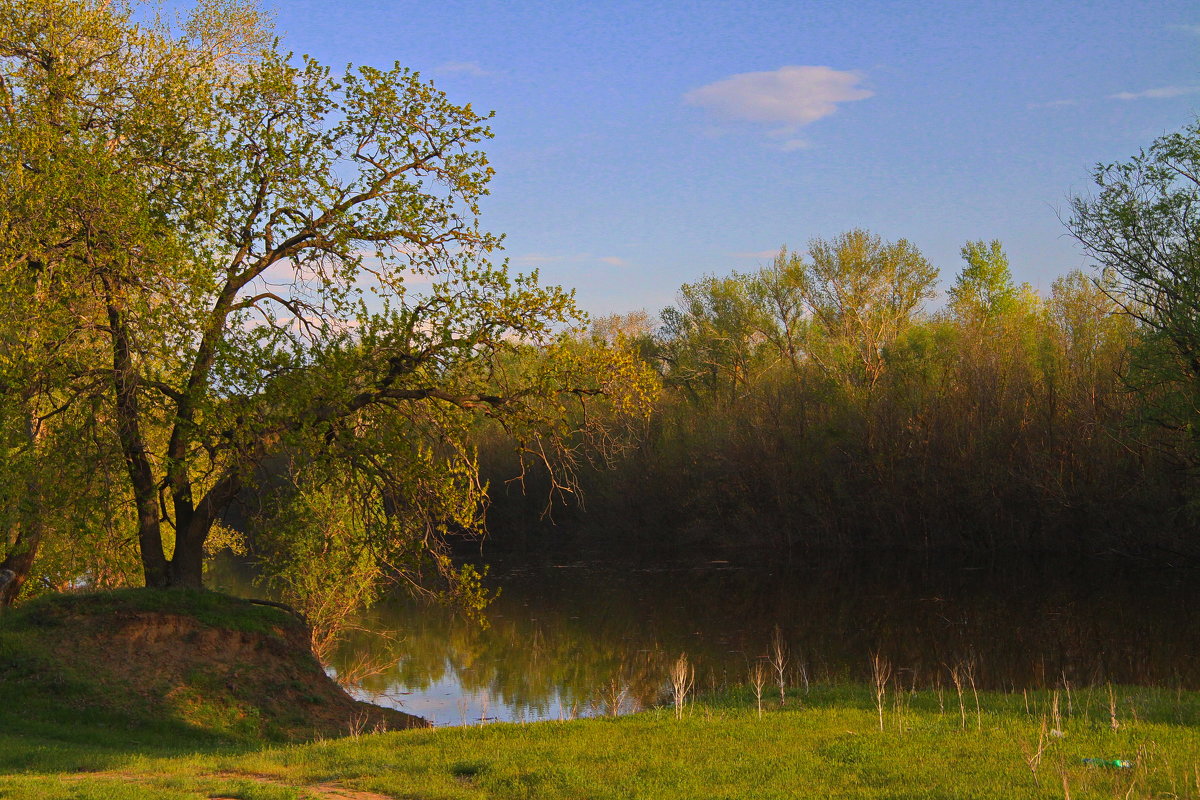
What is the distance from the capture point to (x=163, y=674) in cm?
1639

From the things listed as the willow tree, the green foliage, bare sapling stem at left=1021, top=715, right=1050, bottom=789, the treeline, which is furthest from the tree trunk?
the green foliage

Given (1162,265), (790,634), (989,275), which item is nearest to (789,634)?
(790,634)

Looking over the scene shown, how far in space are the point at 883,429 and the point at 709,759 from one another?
39.8 metres

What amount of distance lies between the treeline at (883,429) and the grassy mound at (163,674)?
21337 millimetres

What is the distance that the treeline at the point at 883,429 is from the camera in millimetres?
39438

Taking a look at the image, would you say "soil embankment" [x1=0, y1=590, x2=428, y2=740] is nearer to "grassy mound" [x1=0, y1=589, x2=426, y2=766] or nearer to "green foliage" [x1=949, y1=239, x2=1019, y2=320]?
"grassy mound" [x1=0, y1=589, x2=426, y2=766]

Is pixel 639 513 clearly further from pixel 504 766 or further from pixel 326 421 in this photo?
pixel 504 766

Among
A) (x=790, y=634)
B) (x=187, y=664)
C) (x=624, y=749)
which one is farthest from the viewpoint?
(x=790, y=634)

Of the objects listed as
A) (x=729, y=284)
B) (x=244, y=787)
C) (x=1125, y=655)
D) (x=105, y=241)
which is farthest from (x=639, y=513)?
(x=244, y=787)

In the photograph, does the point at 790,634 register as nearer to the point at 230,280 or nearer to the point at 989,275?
the point at 230,280

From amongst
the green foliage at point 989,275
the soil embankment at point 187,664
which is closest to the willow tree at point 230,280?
the soil embankment at point 187,664

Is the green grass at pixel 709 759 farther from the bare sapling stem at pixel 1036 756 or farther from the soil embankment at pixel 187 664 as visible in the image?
the soil embankment at pixel 187 664

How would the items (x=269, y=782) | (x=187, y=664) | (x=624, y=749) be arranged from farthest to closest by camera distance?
(x=187, y=664), (x=624, y=749), (x=269, y=782)

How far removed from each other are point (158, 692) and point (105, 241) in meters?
7.10
